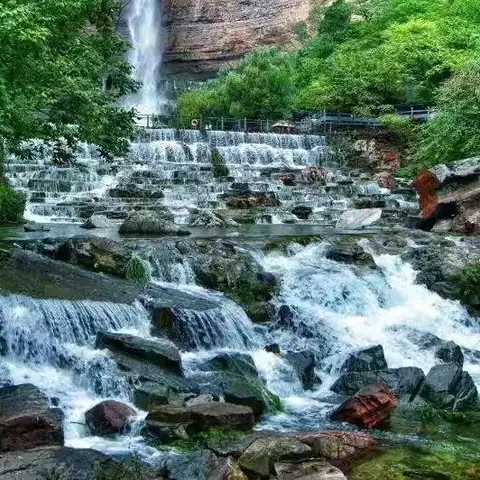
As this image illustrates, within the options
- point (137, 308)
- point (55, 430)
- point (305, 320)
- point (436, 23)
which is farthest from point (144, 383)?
point (436, 23)

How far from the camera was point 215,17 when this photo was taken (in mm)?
55531

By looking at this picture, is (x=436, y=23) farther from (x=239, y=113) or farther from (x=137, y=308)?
(x=137, y=308)

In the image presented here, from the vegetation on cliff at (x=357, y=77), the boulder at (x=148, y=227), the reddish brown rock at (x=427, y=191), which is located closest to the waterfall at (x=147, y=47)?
the vegetation on cliff at (x=357, y=77)

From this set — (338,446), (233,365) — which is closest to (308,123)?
(233,365)

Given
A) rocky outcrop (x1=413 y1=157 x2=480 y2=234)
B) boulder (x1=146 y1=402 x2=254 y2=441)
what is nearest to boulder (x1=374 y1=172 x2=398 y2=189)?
rocky outcrop (x1=413 y1=157 x2=480 y2=234)

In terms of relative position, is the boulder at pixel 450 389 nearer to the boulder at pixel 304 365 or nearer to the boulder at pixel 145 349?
the boulder at pixel 304 365

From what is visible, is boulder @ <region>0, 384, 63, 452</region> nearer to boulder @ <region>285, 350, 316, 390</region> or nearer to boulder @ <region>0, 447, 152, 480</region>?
boulder @ <region>0, 447, 152, 480</region>

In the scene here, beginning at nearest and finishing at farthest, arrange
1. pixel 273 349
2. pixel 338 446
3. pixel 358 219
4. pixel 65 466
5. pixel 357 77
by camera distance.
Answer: pixel 65 466 < pixel 338 446 < pixel 273 349 < pixel 358 219 < pixel 357 77

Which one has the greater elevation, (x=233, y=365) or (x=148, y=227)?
(x=148, y=227)

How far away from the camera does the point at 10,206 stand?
22234mm

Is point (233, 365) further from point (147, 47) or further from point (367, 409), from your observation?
point (147, 47)

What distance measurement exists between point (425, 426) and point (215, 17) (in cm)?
5092

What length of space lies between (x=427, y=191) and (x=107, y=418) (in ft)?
56.3

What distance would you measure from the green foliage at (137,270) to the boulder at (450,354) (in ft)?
20.0
